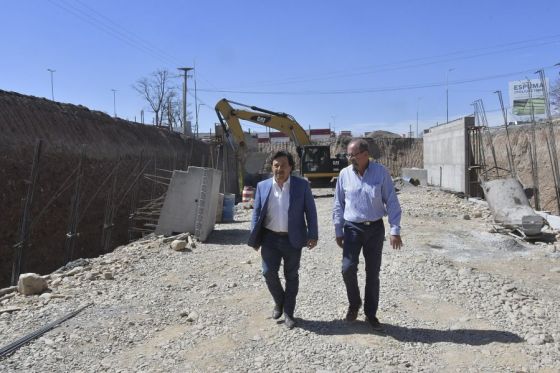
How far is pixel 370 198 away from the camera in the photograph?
4.40 metres

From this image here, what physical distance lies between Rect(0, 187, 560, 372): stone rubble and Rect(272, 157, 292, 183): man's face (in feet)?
4.50

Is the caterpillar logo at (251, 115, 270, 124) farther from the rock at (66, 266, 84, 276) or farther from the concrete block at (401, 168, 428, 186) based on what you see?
the rock at (66, 266, 84, 276)

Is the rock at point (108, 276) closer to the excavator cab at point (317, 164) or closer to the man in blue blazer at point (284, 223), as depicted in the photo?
the man in blue blazer at point (284, 223)

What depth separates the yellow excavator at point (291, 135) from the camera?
70.7ft

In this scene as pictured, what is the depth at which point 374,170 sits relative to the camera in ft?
14.7

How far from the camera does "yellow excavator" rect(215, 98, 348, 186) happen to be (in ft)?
70.7

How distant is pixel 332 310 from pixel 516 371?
6.24 ft

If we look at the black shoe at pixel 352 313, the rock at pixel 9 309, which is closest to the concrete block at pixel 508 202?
the black shoe at pixel 352 313

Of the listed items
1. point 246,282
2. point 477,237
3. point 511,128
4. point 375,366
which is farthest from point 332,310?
point 511,128

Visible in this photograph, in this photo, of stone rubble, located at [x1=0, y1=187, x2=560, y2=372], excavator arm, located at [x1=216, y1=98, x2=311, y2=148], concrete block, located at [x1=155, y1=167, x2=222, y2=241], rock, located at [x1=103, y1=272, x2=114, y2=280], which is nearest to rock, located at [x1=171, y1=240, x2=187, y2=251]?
stone rubble, located at [x1=0, y1=187, x2=560, y2=372]

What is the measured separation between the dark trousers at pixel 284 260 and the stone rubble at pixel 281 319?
0.32 metres

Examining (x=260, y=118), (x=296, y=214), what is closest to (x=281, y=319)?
(x=296, y=214)

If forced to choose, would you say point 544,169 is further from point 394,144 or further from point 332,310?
point 394,144

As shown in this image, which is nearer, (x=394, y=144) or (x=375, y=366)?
(x=375, y=366)
